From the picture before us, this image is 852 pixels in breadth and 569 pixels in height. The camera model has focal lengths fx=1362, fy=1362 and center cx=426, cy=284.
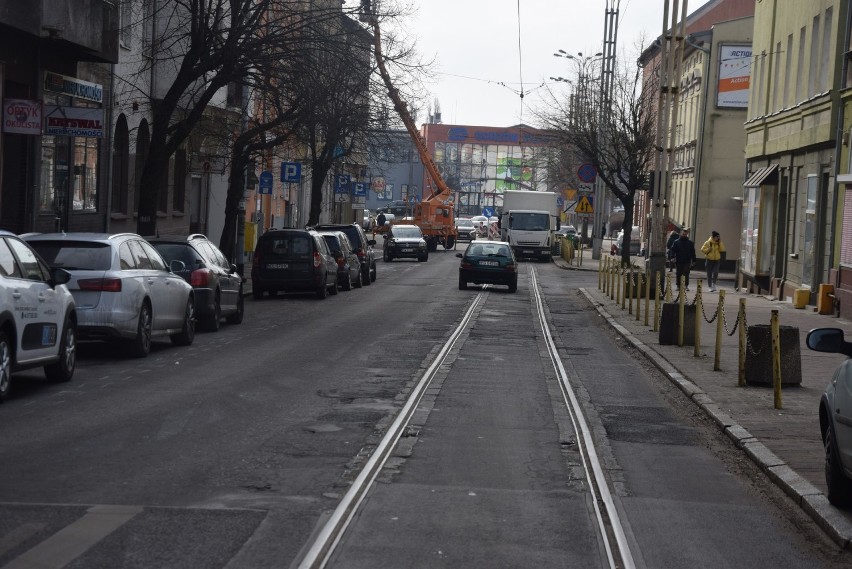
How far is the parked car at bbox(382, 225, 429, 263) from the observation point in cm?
5844

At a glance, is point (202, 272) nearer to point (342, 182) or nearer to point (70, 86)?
point (70, 86)

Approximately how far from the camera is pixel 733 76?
56.5 metres

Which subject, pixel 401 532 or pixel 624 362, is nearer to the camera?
pixel 401 532

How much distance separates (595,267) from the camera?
2266 inches

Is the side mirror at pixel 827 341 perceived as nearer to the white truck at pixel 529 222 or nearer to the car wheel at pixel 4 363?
the car wheel at pixel 4 363

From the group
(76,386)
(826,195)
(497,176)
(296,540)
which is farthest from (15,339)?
(497,176)

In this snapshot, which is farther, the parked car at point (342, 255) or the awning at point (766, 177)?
the awning at point (766, 177)

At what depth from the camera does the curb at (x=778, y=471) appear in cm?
790

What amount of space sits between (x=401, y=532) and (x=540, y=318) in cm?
2077

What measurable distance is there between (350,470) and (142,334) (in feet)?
26.2

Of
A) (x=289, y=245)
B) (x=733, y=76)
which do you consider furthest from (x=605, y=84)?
(x=289, y=245)

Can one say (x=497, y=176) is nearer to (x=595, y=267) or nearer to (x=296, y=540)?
(x=595, y=267)

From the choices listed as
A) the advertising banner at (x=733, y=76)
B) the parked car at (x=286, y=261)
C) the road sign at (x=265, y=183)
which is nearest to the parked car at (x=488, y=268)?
the road sign at (x=265, y=183)

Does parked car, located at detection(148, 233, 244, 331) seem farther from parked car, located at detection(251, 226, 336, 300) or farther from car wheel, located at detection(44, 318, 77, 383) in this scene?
parked car, located at detection(251, 226, 336, 300)
